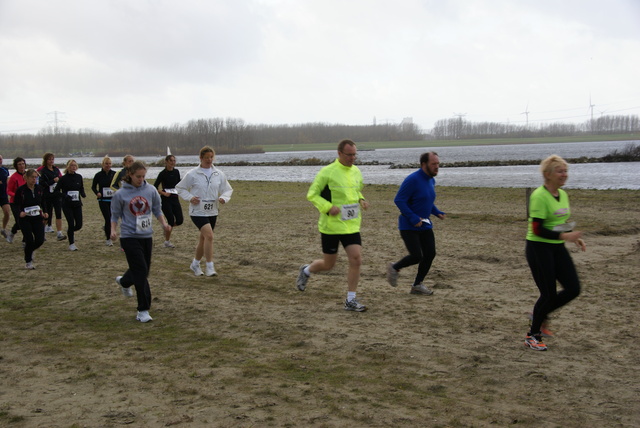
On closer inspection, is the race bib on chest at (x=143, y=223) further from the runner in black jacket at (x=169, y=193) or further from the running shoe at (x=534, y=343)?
the runner in black jacket at (x=169, y=193)

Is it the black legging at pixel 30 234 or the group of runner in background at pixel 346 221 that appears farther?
the black legging at pixel 30 234

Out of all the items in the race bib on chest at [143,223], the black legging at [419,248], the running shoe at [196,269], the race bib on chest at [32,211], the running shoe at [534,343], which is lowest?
the running shoe at [534,343]

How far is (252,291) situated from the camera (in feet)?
27.7

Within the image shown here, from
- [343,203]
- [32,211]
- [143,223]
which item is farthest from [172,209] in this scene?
[343,203]

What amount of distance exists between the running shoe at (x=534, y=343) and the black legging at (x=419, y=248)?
222 cm

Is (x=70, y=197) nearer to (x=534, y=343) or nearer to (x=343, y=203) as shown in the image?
(x=343, y=203)

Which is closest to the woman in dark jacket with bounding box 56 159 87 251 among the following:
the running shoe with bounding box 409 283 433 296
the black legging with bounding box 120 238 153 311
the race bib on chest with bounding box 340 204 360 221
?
the black legging with bounding box 120 238 153 311

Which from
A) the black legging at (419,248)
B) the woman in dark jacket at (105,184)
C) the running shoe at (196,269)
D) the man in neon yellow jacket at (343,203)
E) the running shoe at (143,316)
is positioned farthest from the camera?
the woman in dark jacket at (105,184)

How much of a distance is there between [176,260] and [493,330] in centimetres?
654

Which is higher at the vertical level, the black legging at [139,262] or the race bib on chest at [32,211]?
the race bib on chest at [32,211]

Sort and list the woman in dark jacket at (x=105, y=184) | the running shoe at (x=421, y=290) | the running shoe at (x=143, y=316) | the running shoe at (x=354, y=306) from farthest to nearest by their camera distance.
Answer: the woman in dark jacket at (x=105, y=184), the running shoe at (x=421, y=290), the running shoe at (x=354, y=306), the running shoe at (x=143, y=316)

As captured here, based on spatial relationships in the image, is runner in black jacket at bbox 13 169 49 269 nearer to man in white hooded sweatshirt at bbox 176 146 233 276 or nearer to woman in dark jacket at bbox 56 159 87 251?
woman in dark jacket at bbox 56 159 87 251

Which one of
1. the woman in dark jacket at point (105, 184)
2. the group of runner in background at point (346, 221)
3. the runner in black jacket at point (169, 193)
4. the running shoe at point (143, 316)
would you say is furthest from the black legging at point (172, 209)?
the running shoe at point (143, 316)

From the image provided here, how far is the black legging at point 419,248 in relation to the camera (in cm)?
794
